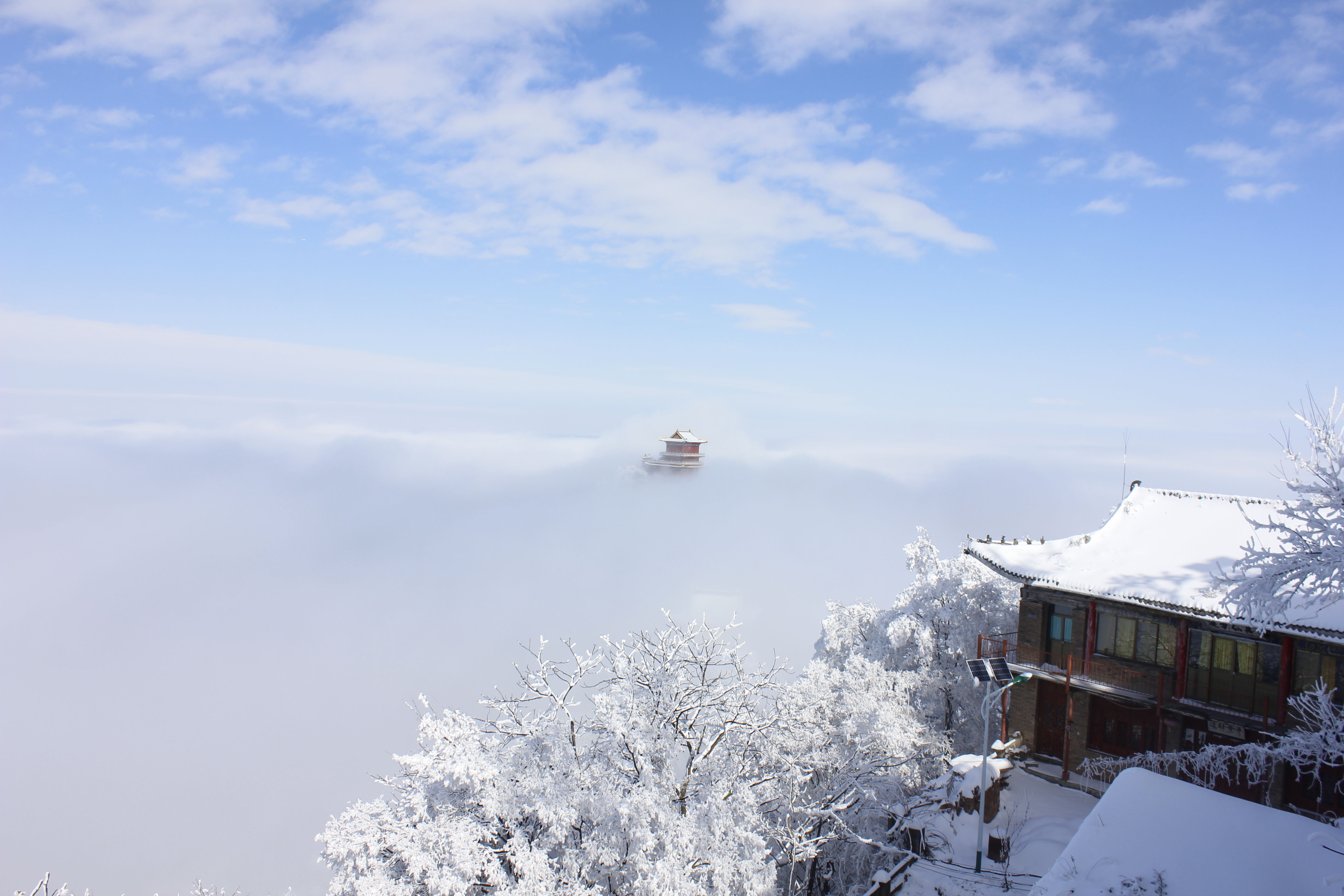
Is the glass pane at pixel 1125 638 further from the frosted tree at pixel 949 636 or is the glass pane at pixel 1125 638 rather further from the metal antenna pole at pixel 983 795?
the frosted tree at pixel 949 636

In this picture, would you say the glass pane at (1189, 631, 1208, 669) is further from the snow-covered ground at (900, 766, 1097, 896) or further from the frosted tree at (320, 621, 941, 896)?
the frosted tree at (320, 621, 941, 896)

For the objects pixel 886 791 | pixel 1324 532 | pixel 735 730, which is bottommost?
pixel 886 791

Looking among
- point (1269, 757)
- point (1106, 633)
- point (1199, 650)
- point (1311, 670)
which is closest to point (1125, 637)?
point (1106, 633)

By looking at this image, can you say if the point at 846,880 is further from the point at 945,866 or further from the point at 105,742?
the point at 105,742

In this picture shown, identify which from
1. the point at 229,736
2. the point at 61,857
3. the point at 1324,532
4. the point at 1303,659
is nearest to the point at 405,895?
the point at 1324,532

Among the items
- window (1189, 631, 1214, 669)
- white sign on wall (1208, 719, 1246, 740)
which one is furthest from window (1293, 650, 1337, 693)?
window (1189, 631, 1214, 669)

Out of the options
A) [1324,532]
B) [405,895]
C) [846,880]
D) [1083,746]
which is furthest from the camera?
[846,880]
